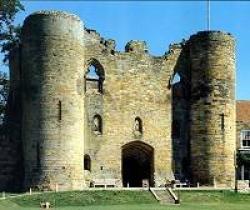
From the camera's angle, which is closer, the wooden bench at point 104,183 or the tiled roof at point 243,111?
A: the wooden bench at point 104,183

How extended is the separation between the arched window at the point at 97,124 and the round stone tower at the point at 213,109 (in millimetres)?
6785

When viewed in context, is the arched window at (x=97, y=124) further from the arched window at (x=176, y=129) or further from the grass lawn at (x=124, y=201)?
the grass lawn at (x=124, y=201)

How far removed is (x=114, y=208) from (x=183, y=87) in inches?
768

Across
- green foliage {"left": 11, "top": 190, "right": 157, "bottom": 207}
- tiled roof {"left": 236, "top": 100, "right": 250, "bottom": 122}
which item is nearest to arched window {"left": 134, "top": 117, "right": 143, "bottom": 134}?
green foliage {"left": 11, "top": 190, "right": 157, "bottom": 207}

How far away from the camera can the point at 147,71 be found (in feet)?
188

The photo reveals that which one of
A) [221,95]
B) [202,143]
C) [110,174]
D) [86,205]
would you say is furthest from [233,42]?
[86,205]

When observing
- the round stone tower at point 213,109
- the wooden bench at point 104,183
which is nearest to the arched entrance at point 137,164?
the wooden bench at point 104,183

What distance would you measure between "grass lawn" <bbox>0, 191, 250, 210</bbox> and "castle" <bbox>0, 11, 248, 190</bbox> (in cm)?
396

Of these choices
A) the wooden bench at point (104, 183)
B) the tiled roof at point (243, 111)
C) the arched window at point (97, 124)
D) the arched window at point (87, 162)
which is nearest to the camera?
the wooden bench at point (104, 183)

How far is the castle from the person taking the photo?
50.8 m

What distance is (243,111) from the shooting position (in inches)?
2702

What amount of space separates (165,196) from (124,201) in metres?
3.59

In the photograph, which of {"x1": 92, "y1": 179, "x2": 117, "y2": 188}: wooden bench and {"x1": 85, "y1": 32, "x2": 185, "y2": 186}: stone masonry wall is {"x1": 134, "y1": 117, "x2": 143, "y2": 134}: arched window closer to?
{"x1": 85, "y1": 32, "x2": 185, "y2": 186}: stone masonry wall

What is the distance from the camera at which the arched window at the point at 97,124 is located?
2175 inches
